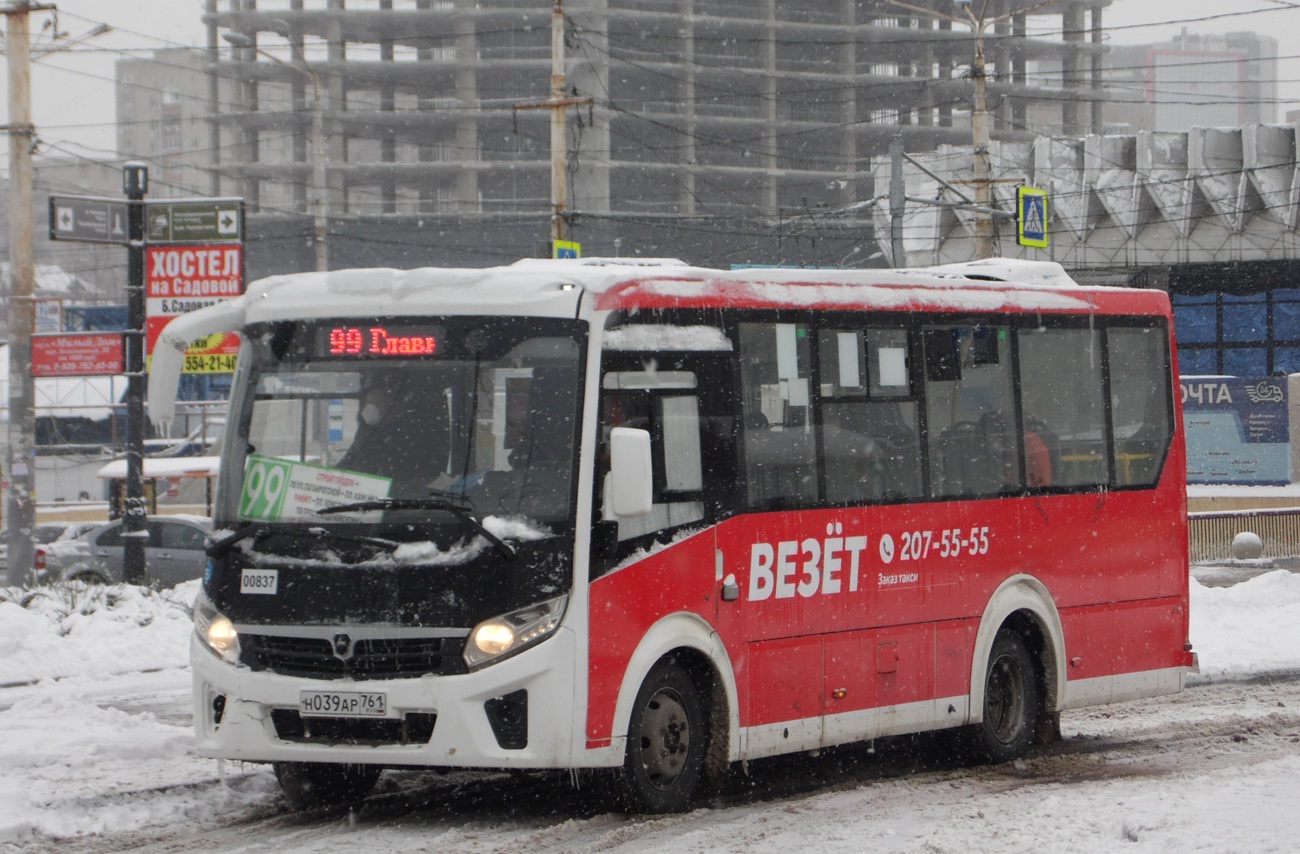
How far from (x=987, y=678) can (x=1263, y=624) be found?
8335 mm

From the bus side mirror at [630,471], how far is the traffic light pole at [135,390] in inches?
483

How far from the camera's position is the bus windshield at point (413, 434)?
8398 millimetres

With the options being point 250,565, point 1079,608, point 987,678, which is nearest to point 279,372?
point 250,565

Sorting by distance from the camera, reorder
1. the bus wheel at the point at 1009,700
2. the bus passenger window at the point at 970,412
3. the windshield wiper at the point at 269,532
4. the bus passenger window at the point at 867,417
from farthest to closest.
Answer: the bus wheel at the point at 1009,700
the bus passenger window at the point at 970,412
the bus passenger window at the point at 867,417
the windshield wiper at the point at 269,532

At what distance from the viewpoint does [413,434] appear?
8547 millimetres

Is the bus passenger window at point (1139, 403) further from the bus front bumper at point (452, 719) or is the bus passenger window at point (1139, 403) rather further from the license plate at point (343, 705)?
the license plate at point (343, 705)

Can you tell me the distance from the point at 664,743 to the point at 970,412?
323 cm

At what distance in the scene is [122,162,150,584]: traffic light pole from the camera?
19.6 meters

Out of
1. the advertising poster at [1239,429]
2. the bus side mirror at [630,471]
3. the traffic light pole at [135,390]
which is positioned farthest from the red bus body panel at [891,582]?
the advertising poster at [1239,429]

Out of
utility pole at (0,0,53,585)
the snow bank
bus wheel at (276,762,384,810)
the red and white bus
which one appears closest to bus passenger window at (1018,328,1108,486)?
the red and white bus

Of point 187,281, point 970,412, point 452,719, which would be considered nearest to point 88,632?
point 187,281

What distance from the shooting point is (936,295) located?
1102cm

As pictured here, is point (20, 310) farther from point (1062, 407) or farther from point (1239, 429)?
point (1239, 429)

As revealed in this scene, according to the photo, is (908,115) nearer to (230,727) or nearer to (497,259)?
(497,259)
